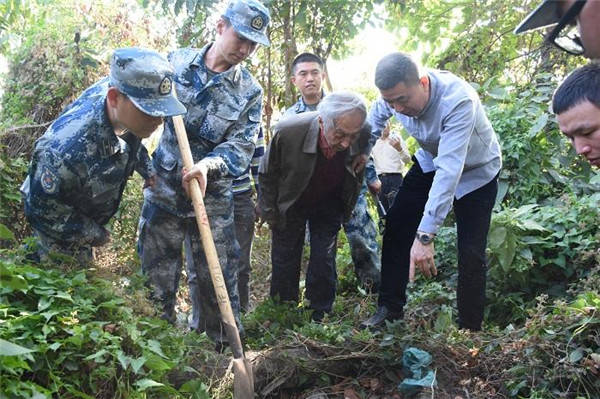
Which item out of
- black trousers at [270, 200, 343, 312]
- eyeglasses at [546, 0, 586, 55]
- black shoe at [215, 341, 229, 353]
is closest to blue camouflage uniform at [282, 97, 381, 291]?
black trousers at [270, 200, 343, 312]

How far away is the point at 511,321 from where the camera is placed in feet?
14.7

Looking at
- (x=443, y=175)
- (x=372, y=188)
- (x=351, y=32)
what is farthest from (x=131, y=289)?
(x=351, y=32)

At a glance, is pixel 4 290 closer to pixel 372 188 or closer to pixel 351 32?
pixel 372 188

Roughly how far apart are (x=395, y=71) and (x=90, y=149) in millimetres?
1747

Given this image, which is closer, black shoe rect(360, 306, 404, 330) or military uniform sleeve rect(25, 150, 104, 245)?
military uniform sleeve rect(25, 150, 104, 245)

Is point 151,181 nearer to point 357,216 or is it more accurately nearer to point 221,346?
point 221,346

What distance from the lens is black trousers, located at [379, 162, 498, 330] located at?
3750 mm

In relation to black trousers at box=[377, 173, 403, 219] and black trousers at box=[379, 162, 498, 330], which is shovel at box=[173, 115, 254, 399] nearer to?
black trousers at box=[379, 162, 498, 330]

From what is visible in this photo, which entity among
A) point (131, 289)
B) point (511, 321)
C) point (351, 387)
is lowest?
point (511, 321)

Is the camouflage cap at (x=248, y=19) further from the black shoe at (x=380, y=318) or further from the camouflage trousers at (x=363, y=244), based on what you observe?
the black shoe at (x=380, y=318)

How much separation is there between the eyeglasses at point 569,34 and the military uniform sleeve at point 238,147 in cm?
204

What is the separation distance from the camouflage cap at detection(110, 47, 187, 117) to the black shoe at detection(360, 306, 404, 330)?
198 centimetres

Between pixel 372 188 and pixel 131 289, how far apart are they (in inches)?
99.6

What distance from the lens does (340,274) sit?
18.4ft
